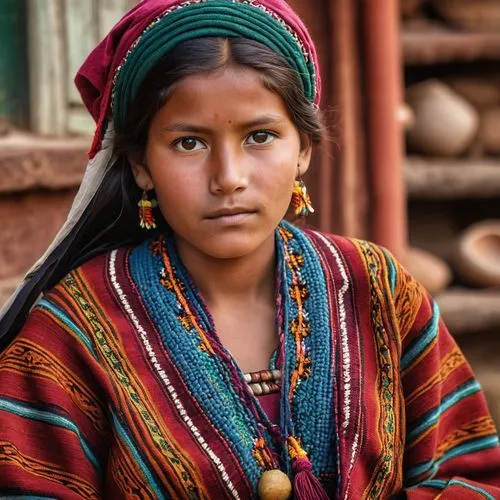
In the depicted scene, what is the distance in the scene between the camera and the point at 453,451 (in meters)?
2.60

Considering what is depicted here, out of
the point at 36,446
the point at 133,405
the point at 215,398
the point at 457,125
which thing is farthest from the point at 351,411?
the point at 457,125

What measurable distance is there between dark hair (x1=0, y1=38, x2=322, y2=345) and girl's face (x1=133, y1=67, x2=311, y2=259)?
22 mm

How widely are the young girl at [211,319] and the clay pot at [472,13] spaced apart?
156 inches

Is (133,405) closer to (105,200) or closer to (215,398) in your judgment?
(215,398)

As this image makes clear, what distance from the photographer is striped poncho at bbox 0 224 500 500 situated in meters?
2.26

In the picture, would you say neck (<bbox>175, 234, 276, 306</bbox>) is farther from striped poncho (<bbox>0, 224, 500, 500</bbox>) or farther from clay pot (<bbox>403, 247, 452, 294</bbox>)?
clay pot (<bbox>403, 247, 452, 294</bbox>)

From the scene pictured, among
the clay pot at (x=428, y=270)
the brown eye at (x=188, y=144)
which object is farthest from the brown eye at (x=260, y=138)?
the clay pot at (x=428, y=270)

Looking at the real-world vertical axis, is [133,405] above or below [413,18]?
below

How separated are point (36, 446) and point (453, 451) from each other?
38.3 inches

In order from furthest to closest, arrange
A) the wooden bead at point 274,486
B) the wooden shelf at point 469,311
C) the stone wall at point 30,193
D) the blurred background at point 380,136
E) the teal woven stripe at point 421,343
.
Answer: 1. the wooden shelf at point 469,311
2. the blurred background at point 380,136
3. the stone wall at point 30,193
4. the teal woven stripe at point 421,343
5. the wooden bead at point 274,486

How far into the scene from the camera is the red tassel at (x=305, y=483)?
224cm

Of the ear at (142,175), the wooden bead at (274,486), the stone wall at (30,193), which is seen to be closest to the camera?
the wooden bead at (274,486)

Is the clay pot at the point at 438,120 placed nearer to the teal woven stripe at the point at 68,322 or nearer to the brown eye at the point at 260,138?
the brown eye at the point at 260,138

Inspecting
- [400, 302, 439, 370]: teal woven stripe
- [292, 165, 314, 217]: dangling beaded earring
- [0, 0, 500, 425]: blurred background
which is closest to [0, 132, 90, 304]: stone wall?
[0, 0, 500, 425]: blurred background
